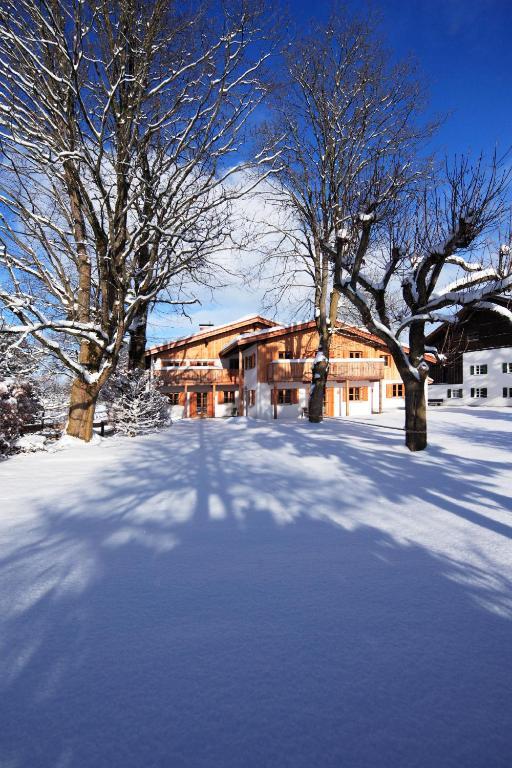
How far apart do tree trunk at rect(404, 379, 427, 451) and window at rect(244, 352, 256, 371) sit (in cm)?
1526

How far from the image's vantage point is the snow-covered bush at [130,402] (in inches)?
610

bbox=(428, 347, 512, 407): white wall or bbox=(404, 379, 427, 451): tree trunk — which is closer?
bbox=(404, 379, 427, 451): tree trunk

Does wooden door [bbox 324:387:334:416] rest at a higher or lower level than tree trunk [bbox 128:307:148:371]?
lower

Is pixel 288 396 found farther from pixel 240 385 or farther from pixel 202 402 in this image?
pixel 202 402

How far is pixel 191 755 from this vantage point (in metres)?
1.69

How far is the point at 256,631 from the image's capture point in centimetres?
259

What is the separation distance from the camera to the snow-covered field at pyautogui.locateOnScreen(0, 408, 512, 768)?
177 cm

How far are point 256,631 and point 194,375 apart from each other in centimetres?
2593

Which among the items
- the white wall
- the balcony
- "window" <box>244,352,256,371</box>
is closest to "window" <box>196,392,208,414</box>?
"window" <box>244,352,256,371</box>

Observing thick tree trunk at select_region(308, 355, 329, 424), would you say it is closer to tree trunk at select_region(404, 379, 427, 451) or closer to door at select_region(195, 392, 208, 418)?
tree trunk at select_region(404, 379, 427, 451)

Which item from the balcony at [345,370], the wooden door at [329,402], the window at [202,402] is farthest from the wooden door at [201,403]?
the wooden door at [329,402]

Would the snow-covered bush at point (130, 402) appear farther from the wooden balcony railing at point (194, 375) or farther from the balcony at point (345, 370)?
the wooden balcony railing at point (194, 375)

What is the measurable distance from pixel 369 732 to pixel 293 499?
4232 millimetres

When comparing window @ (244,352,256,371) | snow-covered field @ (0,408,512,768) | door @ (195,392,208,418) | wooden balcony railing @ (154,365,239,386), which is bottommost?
snow-covered field @ (0,408,512,768)
